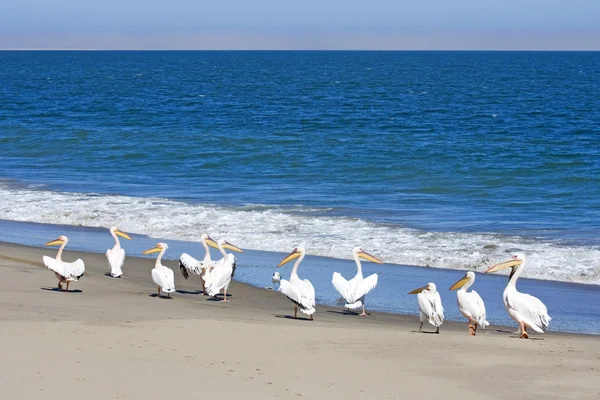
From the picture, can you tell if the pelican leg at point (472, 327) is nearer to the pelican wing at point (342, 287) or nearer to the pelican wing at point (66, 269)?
the pelican wing at point (342, 287)

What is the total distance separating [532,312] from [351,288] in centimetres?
244

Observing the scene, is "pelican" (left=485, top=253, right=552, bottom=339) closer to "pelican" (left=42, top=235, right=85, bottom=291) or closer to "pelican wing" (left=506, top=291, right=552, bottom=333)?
"pelican wing" (left=506, top=291, right=552, bottom=333)

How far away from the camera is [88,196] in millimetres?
21516

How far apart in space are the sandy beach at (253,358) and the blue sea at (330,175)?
305 centimetres

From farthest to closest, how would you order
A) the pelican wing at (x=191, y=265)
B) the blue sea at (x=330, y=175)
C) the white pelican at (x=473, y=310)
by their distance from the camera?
1. the blue sea at (x=330, y=175)
2. the pelican wing at (x=191, y=265)
3. the white pelican at (x=473, y=310)

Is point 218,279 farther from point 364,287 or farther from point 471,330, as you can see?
point 471,330

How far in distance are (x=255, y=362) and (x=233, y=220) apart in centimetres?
1075

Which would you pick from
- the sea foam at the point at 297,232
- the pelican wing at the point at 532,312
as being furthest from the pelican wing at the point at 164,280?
the pelican wing at the point at 532,312

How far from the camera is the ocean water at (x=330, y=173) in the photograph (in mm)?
16625

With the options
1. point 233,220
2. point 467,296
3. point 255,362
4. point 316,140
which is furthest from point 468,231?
point 316,140

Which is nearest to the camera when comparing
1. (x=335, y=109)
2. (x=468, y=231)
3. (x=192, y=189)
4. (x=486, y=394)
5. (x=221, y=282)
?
(x=486, y=394)

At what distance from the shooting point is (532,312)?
385 inches

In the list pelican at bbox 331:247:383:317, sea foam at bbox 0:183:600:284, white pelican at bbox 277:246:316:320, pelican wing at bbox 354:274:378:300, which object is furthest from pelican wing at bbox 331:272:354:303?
sea foam at bbox 0:183:600:284

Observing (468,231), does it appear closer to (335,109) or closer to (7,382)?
(7,382)
